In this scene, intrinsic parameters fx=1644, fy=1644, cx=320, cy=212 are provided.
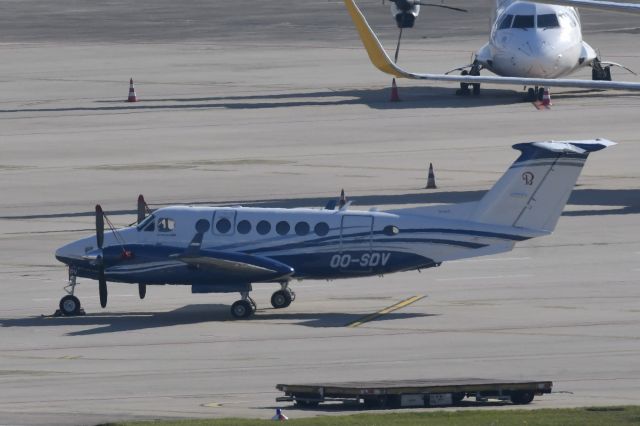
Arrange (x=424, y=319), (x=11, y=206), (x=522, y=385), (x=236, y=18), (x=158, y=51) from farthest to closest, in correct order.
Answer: (x=236, y=18) < (x=158, y=51) < (x=11, y=206) < (x=424, y=319) < (x=522, y=385)

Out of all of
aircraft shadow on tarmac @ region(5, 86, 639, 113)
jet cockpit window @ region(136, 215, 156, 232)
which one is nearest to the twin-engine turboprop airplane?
jet cockpit window @ region(136, 215, 156, 232)

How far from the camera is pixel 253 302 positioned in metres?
32.8

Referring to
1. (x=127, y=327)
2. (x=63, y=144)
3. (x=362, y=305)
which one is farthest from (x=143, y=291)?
(x=63, y=144)

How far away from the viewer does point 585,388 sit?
25.1m

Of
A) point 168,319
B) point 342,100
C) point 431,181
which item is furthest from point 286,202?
point 342,100

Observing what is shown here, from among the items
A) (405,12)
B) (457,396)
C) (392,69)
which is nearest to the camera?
(457,396)

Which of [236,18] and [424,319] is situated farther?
[236,18]

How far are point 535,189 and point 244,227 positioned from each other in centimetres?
587

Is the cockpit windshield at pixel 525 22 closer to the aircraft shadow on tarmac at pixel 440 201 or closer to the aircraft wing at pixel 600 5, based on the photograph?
the aircraft shadow on tarmac at pixel 440 201

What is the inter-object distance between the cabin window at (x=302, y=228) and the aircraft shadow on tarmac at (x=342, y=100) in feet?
107

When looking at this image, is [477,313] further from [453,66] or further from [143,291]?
[453,66]

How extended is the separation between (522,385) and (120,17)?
311 ft

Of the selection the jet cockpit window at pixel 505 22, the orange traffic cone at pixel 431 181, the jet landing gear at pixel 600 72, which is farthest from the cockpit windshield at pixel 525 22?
the orange traffic cone at pixel 431 181

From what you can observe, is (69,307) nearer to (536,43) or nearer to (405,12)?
(536,43)
